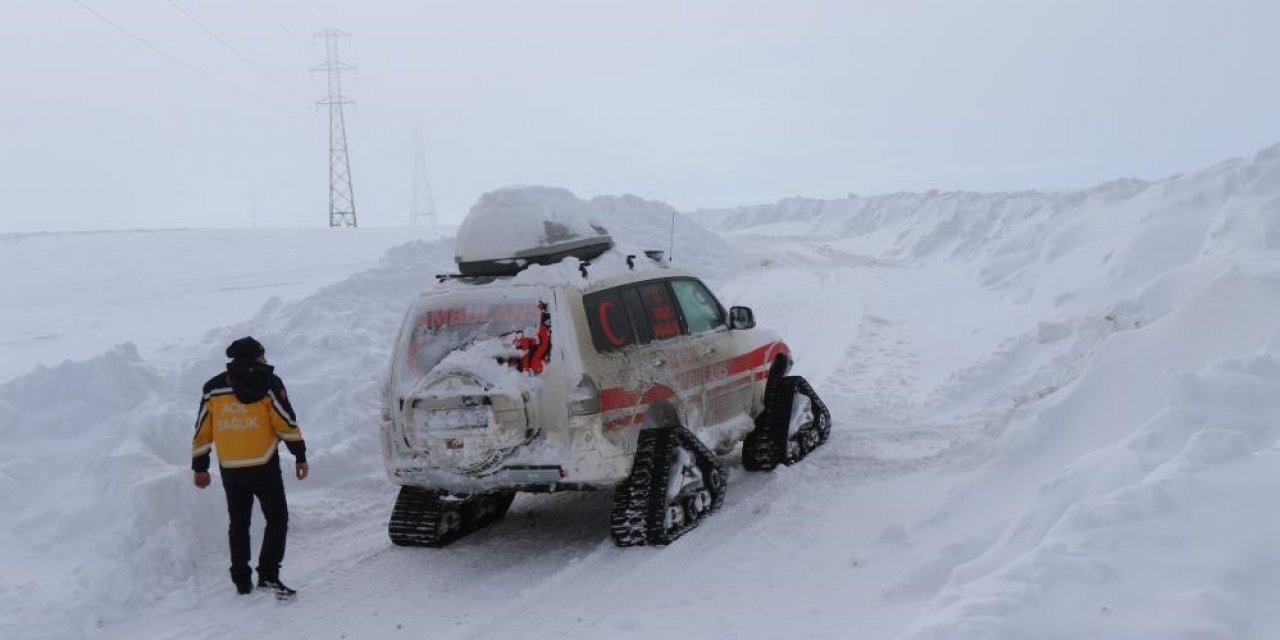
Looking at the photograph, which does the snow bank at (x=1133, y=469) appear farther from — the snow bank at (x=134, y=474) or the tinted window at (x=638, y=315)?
the snow bank at (x=134, y=474)

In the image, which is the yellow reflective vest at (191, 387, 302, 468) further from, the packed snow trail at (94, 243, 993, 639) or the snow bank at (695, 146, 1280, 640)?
the snow bank at (695, 146, 1280, 640)

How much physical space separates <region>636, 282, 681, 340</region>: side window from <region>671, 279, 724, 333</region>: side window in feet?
0.56

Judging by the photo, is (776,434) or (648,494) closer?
(648,494)

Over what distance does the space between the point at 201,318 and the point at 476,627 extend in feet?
36.1

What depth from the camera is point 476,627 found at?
5664 millimetres

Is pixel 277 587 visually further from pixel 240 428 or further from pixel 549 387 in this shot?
pixel 549 387

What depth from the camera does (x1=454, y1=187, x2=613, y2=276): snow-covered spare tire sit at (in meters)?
7.25

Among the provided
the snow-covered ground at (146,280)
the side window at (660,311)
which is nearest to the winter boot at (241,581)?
the side window at (660,311)

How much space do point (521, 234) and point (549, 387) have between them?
4.52 ft

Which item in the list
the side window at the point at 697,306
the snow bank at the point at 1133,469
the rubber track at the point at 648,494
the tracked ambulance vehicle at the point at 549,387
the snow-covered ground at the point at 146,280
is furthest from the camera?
the snow-covered ground at the point at 146,280

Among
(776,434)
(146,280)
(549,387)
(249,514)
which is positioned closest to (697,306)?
(776,434)

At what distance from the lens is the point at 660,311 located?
25.2ft

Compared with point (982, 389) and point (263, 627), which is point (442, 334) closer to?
point (263, 627)

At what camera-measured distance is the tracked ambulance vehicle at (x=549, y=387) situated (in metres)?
6.51
